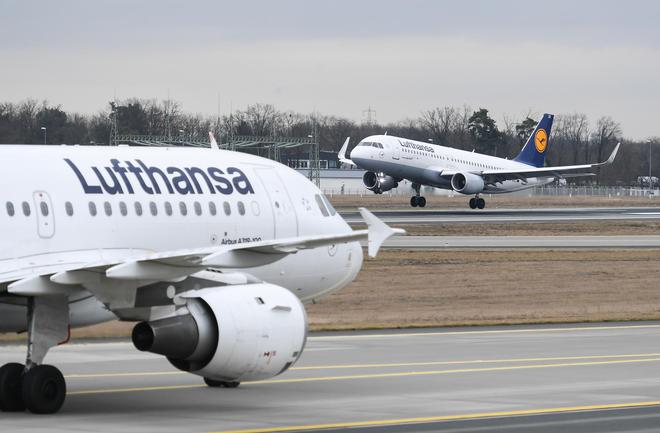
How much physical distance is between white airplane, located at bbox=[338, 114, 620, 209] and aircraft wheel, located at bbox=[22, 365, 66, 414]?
75682mm

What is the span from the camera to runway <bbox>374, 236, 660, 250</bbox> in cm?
5694

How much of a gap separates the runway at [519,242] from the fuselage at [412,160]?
27.8 m

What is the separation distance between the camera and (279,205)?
68.3 feet

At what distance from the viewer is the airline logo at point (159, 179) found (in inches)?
706

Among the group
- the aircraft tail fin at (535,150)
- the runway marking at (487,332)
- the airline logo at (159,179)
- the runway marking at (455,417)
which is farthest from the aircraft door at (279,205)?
the aircraft tail fin at (535,150)

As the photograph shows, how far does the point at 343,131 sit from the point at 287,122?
66.5ft

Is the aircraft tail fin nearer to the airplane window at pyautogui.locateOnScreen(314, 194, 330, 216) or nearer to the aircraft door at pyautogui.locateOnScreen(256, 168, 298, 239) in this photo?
the airplane window at pyautogui.locateOnScreen(314, 194, 330, 216)

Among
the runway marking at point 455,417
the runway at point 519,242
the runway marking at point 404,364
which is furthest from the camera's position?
the runway at point 519,242

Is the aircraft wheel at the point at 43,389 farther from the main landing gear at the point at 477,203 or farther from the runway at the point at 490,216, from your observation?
the main landing gear at the point at 477,203

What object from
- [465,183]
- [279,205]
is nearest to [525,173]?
[465,183]

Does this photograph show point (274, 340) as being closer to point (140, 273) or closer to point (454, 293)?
point (140, 273)

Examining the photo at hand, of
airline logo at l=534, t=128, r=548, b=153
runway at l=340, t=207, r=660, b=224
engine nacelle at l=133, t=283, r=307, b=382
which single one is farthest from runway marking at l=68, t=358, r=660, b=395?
airline logo at l=534, t=128, r=548, b=153

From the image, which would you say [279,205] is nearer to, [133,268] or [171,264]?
[171,264]

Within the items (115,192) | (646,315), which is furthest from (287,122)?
(115,192)
